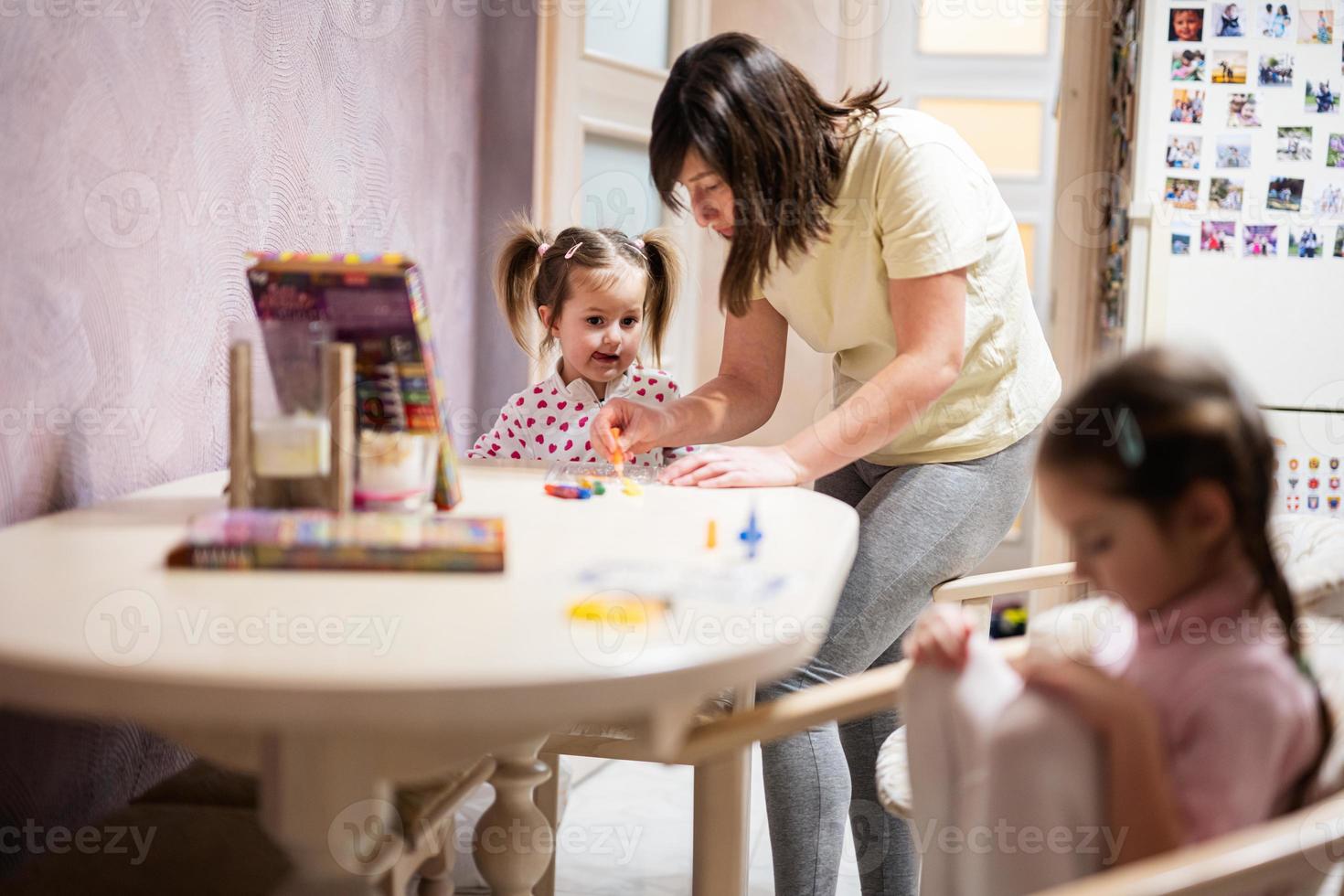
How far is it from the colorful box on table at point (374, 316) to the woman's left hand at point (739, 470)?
349mm

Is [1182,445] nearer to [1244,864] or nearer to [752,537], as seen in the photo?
[1244,864]

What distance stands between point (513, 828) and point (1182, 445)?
0.92m

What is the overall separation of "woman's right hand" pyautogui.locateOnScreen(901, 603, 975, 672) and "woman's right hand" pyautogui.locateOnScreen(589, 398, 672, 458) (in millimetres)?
703

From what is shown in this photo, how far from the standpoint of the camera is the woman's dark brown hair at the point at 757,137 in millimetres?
1433

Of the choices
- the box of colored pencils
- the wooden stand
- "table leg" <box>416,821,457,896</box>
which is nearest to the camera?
the box of colored pencils

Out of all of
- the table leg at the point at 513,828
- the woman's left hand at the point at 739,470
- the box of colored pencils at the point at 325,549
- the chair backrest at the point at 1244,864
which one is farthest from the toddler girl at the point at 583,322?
the chair backrest at the point at 1244,864

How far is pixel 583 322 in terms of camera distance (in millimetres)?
2102

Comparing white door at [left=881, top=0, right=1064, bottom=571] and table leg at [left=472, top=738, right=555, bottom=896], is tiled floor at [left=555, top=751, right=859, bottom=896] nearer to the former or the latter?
table leg at [left=472, top=738, right=555, bottom=896]

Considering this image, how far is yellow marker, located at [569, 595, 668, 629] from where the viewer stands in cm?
89

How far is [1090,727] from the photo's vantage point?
0.86m

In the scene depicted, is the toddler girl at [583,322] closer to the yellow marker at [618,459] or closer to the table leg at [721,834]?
the yellow marker at [618,459]

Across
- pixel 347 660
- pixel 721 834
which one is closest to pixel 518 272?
pixel 721 834

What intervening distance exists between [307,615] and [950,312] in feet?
2.82

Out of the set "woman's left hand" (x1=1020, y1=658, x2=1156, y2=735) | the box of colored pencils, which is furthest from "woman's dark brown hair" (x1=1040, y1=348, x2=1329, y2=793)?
the box of colored pencils
